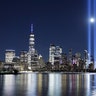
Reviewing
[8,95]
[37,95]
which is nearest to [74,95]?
[37,95]

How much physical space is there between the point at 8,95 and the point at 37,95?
342 centimetres

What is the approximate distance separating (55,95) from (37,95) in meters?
2.14

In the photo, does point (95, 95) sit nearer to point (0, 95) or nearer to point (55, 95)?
point (55, 95)

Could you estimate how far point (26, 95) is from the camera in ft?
155

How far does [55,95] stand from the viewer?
156ft

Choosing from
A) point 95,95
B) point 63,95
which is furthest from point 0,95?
point 95,95

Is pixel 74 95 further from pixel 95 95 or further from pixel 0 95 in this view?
pixel 0 95

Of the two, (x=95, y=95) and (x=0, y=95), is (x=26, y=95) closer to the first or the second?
(x=0, y=95)

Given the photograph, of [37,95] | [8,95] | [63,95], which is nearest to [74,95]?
[63,95]

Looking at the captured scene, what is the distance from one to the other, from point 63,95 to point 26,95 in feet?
14.5

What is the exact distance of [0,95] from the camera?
152 ft

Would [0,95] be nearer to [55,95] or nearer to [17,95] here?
[17,95]

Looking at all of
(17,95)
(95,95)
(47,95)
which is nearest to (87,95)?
(95,95)

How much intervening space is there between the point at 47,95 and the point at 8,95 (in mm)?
4597
